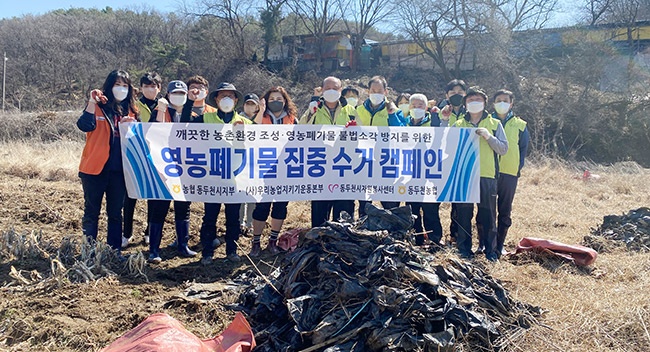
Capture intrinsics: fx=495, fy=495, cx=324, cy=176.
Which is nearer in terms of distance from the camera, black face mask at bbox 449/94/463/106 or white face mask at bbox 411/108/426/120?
white face mask at bbox 411/108/426/120

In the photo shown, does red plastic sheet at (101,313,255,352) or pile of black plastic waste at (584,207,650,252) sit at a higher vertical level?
red plastic sheet at (101,313,255,352)

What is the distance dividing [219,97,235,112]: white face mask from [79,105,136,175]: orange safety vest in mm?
1080

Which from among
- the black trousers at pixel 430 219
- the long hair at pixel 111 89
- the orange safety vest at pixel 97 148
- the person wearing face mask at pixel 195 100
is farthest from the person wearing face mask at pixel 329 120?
the orange safety vest at pixel 97 148

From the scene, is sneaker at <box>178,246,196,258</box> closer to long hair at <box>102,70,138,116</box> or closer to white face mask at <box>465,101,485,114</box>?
long hair at <box>102,70,138,116</box>

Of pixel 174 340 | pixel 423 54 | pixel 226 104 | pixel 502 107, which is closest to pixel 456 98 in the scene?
pixel 502 107

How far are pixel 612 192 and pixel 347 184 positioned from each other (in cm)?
838

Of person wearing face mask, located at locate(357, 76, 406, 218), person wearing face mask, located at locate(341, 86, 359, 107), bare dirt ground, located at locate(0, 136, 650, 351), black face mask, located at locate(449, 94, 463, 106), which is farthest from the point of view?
person wearing face mask, located at locate(341, 86, 359, 107)

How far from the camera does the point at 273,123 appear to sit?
5.47 meters

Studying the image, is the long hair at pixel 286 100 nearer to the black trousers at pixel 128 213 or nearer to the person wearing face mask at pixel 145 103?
the person wearing face mask at pixel 145 103

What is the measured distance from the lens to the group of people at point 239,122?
15.3 feet

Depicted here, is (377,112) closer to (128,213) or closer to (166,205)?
(166,205)

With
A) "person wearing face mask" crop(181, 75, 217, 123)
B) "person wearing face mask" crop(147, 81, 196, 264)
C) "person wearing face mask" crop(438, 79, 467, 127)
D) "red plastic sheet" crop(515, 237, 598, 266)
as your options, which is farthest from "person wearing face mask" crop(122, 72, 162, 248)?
"red plastic sheet" crop(515, 237, 598, 266)

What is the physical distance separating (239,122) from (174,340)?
2.68 meters

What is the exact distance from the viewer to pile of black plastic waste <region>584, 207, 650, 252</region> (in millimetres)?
5738
